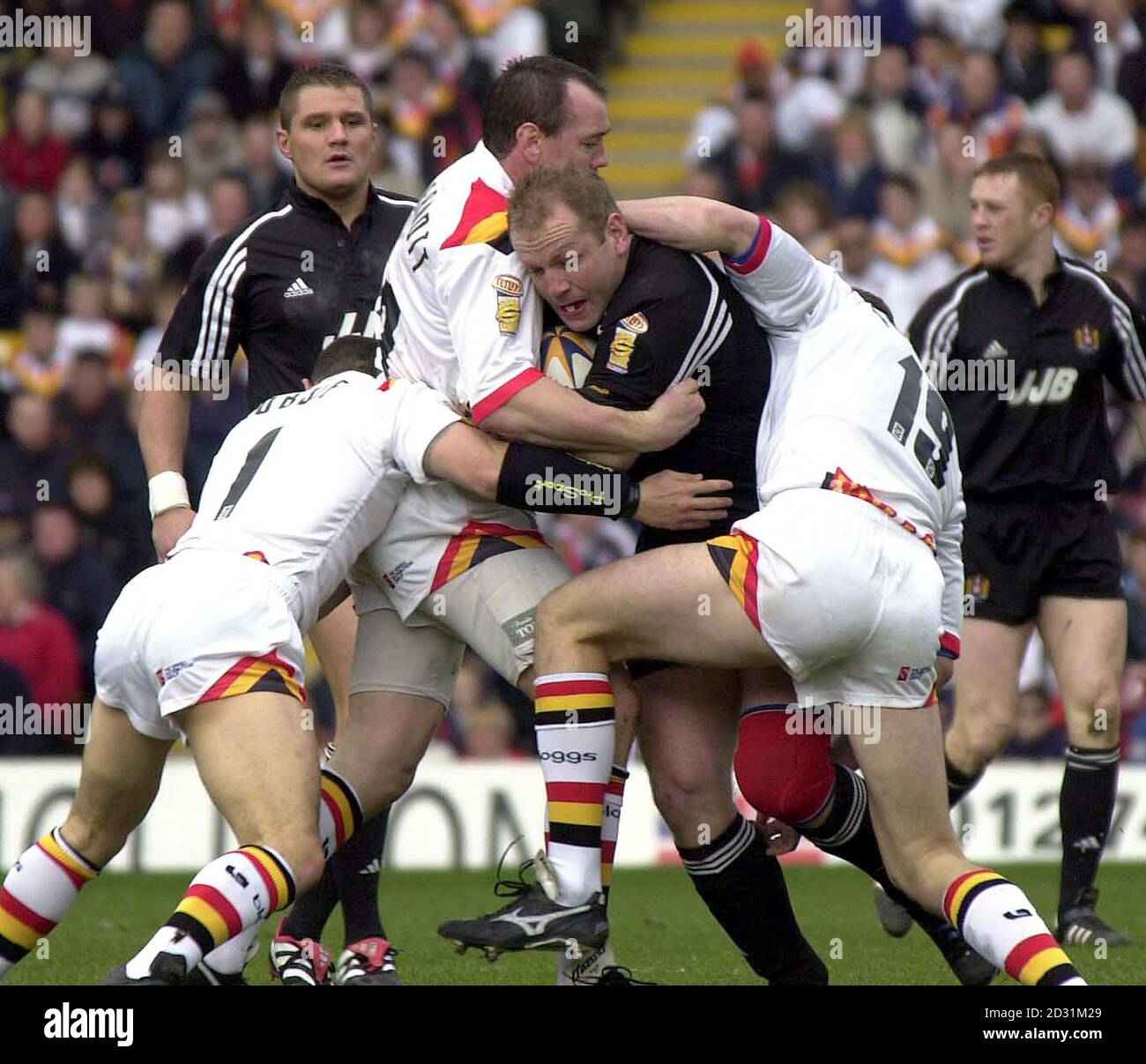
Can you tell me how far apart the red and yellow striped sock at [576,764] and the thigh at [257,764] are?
66 centimetres

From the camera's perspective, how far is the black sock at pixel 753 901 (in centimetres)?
621

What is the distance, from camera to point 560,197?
5719mm

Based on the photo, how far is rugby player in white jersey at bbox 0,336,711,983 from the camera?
17.7 feet

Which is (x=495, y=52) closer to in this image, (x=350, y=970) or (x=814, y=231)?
(x=814, y=231)

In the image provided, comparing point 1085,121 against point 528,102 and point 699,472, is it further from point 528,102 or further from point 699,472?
point 699,472

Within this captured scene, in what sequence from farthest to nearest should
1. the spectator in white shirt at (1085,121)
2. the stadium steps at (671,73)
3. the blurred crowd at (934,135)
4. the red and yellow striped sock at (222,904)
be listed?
the stadium steps at (671,73)
the spectator in white shirt at (1085,121)
the blurred crowd at (934,135)
the red and yellow striped sock at (222,904)

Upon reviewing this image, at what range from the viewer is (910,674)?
5641 mm

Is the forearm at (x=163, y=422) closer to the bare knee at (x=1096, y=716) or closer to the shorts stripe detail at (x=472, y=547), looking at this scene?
the shorts stripe detail at (x=472, y=547)

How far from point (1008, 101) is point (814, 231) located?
206cm

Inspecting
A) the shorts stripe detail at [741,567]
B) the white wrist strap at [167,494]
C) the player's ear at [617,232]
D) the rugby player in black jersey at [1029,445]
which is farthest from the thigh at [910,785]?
the white wrist strap at [167,494]

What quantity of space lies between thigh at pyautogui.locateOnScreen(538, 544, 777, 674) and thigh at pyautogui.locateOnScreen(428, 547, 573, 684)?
0.20 meters

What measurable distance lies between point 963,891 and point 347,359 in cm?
241

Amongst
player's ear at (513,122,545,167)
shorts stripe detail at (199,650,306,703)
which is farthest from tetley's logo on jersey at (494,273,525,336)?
shorts stripe detail at (199,650,306,703)

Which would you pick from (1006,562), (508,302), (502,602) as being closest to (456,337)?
(508,302)
